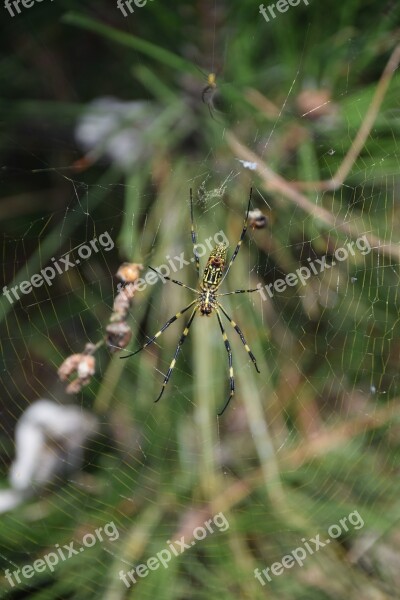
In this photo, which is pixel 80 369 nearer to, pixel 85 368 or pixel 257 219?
pixel 85 368

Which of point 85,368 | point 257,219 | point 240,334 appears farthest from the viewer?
point 240,334

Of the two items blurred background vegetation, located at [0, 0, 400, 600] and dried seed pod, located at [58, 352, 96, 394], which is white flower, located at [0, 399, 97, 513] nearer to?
blurred background vegetation, located at [0, 0, 400, 600]

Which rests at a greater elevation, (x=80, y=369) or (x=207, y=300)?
(x=207, y=300)

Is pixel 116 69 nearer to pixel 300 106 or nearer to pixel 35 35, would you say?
pixel 35 35

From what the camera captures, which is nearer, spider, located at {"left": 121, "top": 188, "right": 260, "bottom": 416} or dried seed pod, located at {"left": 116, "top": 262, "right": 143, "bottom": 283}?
dried seed pod, located at {"left": 116, "top": 262, "right": 143, "bottom": 283}

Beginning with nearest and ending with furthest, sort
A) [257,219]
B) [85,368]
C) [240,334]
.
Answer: [85,368] → [257,219] → [240,334]

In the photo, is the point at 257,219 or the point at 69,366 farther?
the point at 257,219

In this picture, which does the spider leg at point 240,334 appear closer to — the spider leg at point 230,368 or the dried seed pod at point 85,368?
the spider leg at point 230,368

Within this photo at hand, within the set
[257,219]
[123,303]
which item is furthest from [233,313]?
[123,303]

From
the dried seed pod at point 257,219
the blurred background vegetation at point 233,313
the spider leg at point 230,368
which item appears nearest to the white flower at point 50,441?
the blurred background vegetation at point 233,313

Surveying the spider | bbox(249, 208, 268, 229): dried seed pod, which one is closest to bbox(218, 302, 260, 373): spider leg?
the spider
